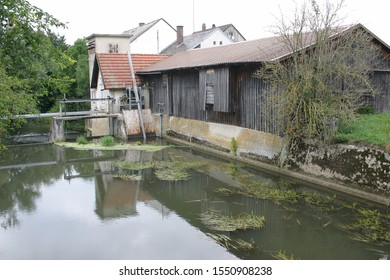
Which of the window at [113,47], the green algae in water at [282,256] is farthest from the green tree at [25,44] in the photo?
the window at [113,47]

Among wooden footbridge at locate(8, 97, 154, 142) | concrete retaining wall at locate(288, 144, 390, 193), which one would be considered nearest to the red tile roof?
wooden footbridge at locate(8, 97, 154, 142)

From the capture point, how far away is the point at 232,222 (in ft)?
27.3

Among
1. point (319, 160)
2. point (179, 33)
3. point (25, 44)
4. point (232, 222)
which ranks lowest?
point (232, 222)

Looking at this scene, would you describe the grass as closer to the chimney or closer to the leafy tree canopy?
the leafy tree canopy

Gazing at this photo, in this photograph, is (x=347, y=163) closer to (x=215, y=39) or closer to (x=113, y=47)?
(x=113, y=47)

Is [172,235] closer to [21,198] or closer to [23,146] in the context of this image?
[21,198]

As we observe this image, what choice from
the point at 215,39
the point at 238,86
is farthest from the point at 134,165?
the point at 215,39

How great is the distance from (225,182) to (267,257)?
192 inches

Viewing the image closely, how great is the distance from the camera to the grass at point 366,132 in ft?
32.2

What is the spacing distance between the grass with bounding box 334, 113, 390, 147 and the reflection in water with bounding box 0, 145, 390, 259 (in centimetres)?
163

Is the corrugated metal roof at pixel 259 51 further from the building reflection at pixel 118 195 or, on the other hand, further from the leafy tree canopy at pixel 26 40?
the leafy tree canopy at pixel 26 40

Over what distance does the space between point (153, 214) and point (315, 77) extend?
5718mm

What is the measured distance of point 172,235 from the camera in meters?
7.90

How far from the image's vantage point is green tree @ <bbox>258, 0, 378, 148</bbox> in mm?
10883
